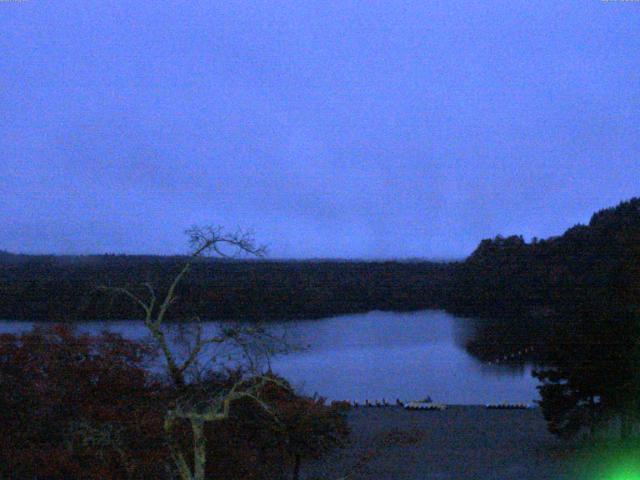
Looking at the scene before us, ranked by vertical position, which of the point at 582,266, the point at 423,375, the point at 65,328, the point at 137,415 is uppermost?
the point at 582,266

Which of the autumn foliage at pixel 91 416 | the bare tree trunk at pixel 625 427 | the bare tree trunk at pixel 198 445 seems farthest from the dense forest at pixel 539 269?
the bare tree trunk at pixel 198 445

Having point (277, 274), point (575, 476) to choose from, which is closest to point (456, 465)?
point (575, 476)

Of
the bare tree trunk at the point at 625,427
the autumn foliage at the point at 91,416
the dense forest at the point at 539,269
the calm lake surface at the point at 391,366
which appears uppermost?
the dense forest at the point at 539,269

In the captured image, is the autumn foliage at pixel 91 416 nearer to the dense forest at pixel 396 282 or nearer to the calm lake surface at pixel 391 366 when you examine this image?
the calm lake surface at pixel 391 366

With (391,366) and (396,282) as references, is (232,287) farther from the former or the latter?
(396,282)

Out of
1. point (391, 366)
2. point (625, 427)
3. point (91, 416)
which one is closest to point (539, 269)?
point (391, 366)

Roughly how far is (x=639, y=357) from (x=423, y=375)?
15.5 metres

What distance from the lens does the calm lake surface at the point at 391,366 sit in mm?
21219

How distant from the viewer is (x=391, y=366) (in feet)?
91.7

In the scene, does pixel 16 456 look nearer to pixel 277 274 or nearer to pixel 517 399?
pixel 517 399

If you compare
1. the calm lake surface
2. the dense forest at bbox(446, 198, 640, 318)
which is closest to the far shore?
the calm lake surface

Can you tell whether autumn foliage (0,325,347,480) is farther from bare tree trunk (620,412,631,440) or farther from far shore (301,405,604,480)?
bare tree trunk (620,412,631,440)

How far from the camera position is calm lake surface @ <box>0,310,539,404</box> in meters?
21.2

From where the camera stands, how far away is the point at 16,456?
6262 millimetres
